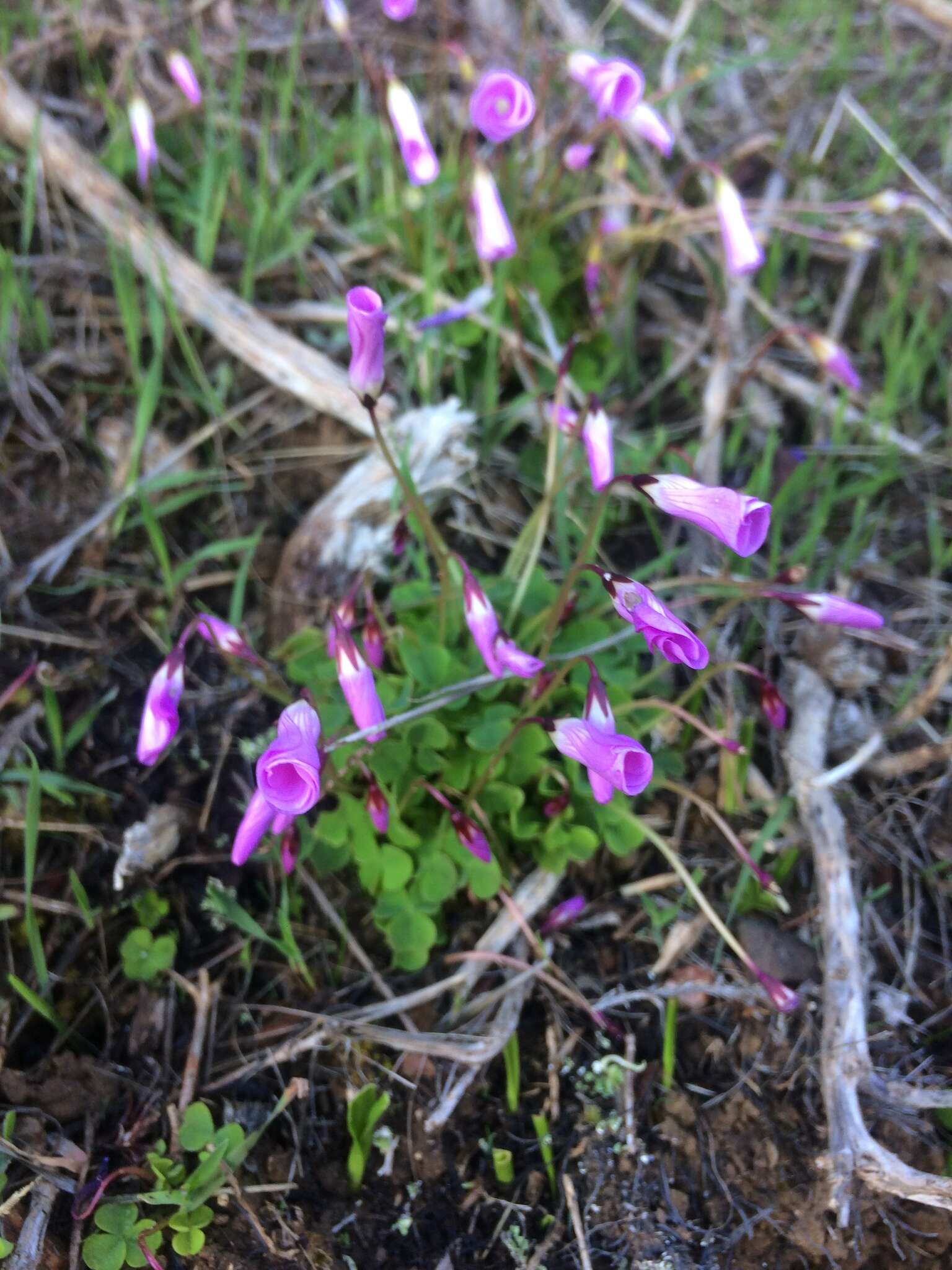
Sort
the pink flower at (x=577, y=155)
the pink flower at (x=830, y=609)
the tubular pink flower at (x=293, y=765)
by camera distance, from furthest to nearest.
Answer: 1. the pink flower at (x=577, y=155)
2. the pink flower at (x=830, y=609)
3. the tubular pink flower at (x=293, y=765)

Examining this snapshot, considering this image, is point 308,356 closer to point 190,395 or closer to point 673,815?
point 190,395

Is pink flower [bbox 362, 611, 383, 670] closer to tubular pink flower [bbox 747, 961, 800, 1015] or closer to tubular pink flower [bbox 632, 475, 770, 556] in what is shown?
→ tubular pink flower [bbox 632, 475, 770, 556]

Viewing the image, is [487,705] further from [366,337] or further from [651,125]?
[651,125]

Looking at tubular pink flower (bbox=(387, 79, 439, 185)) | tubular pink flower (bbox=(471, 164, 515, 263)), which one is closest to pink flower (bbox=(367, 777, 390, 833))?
tubular pink flower (bbox=(471, 164, 515, 263))

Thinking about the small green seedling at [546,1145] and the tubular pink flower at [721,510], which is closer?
the tubular pink flower at [721,510]

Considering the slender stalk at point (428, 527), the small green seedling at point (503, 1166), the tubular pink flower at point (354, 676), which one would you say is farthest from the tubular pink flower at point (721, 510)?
the small green seedling at point (503, 1166)

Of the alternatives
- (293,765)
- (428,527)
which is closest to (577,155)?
(428,527)

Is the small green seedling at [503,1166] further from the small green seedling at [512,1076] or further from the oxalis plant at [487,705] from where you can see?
the oxalis plant at [487,705]
